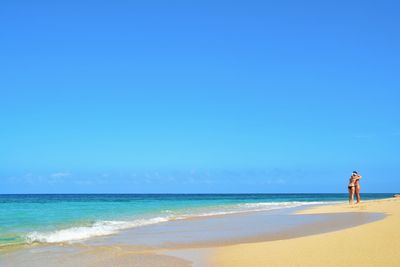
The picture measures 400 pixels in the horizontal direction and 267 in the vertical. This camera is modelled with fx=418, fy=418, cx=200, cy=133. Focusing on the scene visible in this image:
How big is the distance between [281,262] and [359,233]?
429 centimetres

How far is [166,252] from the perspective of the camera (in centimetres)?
1029

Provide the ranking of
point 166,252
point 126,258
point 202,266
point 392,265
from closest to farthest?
1. point 392,265
2. point 202,266
3. point 126,258
4. point 166,252

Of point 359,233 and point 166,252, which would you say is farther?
point 359,233

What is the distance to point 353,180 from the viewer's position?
28.5m

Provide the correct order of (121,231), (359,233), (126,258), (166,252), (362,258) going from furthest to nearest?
(121,231) < (359,233) < (166,252) < (126,258) < (362,258)

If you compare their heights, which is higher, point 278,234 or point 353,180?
point 353,180

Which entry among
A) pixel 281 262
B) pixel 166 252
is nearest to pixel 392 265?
pixel 281 262

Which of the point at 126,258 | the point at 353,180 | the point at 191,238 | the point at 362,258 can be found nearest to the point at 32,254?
the point at 126,258

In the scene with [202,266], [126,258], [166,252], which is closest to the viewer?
[202,266]

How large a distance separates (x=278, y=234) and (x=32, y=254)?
7313 millimetres

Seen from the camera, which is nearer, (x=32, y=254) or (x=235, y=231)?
(x=32, y=254)

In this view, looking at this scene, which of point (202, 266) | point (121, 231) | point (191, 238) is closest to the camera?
point (202, 266)

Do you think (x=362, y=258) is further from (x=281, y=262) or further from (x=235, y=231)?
(x=235, y=231)

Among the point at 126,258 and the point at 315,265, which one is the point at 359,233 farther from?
the point at 126,258
